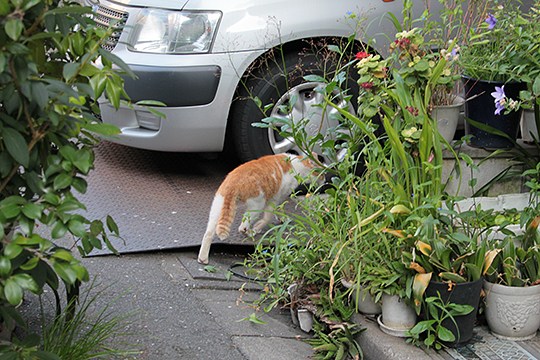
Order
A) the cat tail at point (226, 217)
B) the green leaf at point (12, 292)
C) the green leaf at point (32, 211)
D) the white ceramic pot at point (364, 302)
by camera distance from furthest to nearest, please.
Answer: the cat tail at point (226, 217) → the white ceramic pot at point (364, 302) → the green leaf at point (32, 211) → the green leaf at point (12, 292)

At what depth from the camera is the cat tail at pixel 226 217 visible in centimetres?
472

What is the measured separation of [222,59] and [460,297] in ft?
8.56

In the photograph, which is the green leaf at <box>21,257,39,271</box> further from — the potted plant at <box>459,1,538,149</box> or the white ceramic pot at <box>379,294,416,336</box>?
the potted plant at <box>459,1,538,149</box>

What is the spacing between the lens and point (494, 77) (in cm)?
434

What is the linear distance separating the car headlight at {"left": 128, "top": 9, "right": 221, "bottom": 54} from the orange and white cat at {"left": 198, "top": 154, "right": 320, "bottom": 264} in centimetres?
98

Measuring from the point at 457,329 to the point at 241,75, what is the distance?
2587mm

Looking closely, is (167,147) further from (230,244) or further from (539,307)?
(539,307)

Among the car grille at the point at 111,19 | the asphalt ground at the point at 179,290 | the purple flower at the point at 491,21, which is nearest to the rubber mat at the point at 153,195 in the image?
the asphalt ground at the point at 179,290

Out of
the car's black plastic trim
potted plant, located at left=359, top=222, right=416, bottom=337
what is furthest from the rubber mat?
potted plant, located at left=359, top=222, right=416, bottom=337

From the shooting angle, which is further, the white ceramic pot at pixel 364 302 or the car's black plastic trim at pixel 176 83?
the car's black plastic trim at pixel 176 83

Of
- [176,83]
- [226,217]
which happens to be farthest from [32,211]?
[176,83]

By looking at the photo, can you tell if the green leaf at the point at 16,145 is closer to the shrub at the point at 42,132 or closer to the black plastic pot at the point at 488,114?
the shrub at the point at 42,132

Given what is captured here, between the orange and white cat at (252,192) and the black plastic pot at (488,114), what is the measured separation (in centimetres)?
94

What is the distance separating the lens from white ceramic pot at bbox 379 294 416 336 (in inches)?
146
